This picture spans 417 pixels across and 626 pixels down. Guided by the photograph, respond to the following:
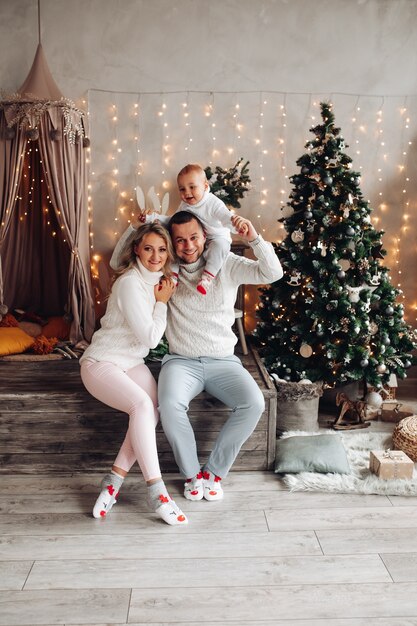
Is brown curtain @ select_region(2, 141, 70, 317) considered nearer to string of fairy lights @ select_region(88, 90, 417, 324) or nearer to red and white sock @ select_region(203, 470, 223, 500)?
string of fairy lights @ select_region(88, 90, 417, 324)

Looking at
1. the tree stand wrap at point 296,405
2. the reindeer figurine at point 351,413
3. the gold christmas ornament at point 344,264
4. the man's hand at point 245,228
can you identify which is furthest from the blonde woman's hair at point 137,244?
the reindeer figurine at point 351,413

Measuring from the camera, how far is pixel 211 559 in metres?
2.33

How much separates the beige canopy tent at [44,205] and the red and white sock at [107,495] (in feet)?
5.24

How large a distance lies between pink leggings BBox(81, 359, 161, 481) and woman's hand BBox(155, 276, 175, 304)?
1.28 ft

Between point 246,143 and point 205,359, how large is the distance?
7.20ft

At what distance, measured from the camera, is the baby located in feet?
9.86

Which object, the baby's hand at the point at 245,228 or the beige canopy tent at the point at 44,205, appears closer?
the baby's hand at the point at 245,228

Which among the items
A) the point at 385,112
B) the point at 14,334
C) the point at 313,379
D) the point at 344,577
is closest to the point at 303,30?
the point at 385,112

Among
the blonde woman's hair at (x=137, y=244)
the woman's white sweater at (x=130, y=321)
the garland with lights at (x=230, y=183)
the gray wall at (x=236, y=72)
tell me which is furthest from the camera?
the gray wall at (x=236, y=72)

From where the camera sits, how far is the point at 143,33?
4.42 metres

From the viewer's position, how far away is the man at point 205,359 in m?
2.81

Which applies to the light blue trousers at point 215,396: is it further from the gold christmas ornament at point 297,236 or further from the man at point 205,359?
the gold christmas ornament at point 297,236

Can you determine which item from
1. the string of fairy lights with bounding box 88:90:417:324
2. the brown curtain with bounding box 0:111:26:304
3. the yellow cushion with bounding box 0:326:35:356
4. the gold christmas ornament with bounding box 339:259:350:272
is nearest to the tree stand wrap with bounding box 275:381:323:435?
the gold christmas ornament with bounding box 339:259:350:272

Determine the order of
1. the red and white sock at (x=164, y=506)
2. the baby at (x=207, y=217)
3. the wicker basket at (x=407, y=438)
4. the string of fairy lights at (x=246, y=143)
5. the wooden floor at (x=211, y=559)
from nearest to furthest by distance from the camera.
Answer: the wooden floor at (x=211, y=559), the red and white sock at (x=164, y=506), the baby at (x=207, y=217), the wicker basket at (x=407, y=438), the string of fairy lights at (x=246, y=143)
